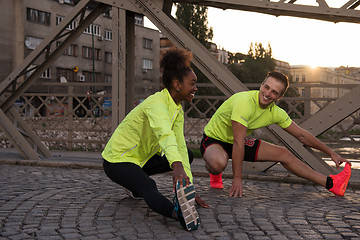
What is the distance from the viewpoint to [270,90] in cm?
578

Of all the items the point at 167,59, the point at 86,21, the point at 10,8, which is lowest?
the point at 167,59

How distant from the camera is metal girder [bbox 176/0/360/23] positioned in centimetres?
696

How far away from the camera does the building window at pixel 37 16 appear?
46.1m

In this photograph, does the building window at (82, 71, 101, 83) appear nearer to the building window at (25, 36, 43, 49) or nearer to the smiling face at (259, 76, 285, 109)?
the building window at (25, 36, 43, 49)

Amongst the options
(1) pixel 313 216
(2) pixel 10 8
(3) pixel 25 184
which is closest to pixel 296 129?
(1) pixel 313 216

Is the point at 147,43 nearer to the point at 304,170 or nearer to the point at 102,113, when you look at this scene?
the point at 102,113

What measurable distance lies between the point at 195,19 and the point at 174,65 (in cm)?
4753

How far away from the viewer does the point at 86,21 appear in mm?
8719

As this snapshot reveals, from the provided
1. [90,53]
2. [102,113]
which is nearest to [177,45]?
[102,113]

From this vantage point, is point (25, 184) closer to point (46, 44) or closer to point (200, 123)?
point (46, 44)

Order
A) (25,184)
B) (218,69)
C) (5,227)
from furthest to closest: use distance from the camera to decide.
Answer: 1. (218,69)
2. (25,184)
3. (5,227)

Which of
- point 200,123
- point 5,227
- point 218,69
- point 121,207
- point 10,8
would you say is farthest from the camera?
point 10,8

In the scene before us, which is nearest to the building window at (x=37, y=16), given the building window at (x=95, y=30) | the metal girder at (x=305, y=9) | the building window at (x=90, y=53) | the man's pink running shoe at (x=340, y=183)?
the building window at (x=90, y=53)

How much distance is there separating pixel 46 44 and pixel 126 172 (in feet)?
15.0
